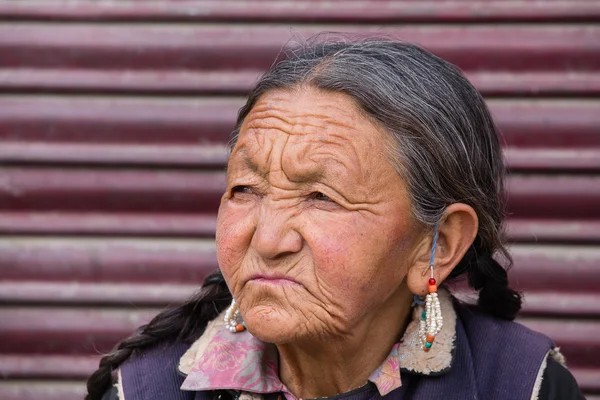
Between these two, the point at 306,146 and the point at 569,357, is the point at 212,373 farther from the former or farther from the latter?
the point at 569,357

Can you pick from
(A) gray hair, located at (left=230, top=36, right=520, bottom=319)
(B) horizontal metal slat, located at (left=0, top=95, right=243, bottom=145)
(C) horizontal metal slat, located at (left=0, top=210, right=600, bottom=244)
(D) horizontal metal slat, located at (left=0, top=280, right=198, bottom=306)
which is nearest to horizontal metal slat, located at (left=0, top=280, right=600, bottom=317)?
(D) horizontal metal slat, located at (left=0, top=280, right=198, bottom=306)

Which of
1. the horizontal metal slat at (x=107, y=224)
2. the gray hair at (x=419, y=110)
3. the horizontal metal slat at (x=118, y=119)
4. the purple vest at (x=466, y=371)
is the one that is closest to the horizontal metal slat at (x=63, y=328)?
the horizontal metal slat at (x=107, y=224)

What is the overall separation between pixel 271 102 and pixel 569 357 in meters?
1.97

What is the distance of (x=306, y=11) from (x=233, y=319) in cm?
155

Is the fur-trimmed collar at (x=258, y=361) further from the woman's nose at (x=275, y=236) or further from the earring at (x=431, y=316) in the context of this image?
the woman's nose at (x=275, y=236)

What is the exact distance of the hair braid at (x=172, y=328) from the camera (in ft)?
8.41

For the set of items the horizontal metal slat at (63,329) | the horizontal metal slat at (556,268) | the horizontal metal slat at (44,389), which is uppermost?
the horizontal metal slat at (556,268)

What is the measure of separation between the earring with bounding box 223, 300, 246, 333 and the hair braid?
0.17 metres

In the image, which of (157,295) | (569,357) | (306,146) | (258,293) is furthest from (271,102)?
(569,357)

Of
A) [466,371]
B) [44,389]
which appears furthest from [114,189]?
[466,371]

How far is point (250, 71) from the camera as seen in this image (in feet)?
11.5

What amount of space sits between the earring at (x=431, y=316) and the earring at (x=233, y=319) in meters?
0.56

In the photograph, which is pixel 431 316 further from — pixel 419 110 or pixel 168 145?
pixel 168 145

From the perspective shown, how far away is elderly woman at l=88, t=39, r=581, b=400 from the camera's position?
2158 millimetres
